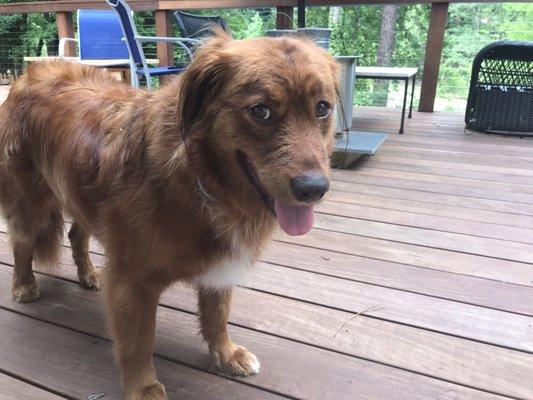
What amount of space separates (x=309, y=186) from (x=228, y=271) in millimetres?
427

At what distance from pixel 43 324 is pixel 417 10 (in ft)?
35.2

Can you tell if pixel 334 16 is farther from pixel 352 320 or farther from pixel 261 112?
pixel 261 112

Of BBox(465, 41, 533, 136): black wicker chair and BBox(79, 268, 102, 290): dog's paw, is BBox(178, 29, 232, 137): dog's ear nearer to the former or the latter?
BBox(79, 268, 102, 290): dog's paw

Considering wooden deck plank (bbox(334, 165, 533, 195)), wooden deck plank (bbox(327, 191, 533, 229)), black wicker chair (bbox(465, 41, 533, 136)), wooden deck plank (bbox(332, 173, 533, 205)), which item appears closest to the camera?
wooden deck plank (bbox(327, 191, 533, 229))

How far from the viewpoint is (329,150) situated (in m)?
1.30

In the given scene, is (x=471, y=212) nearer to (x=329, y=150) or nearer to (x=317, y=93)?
(x=329, y=150)

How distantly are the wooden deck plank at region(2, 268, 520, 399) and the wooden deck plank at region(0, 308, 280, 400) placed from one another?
0.05 m

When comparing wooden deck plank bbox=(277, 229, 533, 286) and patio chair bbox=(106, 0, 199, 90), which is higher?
patio chair bbox=(106, 0, 199, 90)

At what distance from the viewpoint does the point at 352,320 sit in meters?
1.72

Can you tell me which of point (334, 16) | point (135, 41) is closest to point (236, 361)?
point (135, 41)

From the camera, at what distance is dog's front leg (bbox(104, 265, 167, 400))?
1315 mm

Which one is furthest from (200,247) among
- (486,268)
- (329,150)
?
(486,268)

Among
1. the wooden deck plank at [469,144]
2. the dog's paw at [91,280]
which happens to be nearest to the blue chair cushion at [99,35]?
the wooden deck plank at [469,144]

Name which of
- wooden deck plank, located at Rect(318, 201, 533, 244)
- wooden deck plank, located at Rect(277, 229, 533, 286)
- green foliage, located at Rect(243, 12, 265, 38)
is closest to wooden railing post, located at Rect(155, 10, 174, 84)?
green foliage, located at Rect(243, 12, 265, 38)
